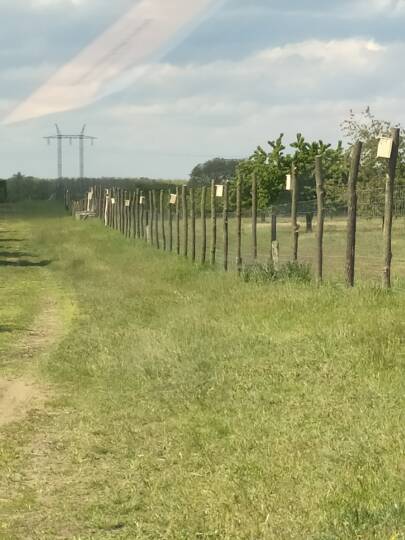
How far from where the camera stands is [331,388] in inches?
288

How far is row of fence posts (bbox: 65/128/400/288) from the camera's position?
12.4m

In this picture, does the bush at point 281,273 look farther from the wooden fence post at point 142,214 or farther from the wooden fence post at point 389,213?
the wooden fence post at point 142,214

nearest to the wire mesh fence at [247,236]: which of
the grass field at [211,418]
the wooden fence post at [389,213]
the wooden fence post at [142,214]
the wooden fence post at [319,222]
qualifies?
the wooden fence post at [142,214]

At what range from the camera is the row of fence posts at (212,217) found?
1238 centimetres

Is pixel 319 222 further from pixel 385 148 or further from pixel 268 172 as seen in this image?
pixel 268 172

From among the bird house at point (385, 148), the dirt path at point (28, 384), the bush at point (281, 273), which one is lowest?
the dirt path at point (28, 384)

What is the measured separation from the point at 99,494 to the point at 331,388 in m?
2.46

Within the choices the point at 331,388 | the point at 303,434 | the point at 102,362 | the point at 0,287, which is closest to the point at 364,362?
the point at 331,388

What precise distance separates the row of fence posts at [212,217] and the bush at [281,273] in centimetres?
22

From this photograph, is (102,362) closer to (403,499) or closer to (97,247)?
(403,499)

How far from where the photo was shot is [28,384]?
8.84 metres

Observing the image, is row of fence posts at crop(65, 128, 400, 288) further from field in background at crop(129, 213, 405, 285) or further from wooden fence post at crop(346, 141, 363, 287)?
field in background at crop(129, 213, 405, 285)

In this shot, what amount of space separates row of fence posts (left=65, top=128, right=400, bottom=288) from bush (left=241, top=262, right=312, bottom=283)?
22 cm

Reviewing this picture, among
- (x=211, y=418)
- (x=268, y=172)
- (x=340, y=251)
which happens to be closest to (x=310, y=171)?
(x=268, y=172)
